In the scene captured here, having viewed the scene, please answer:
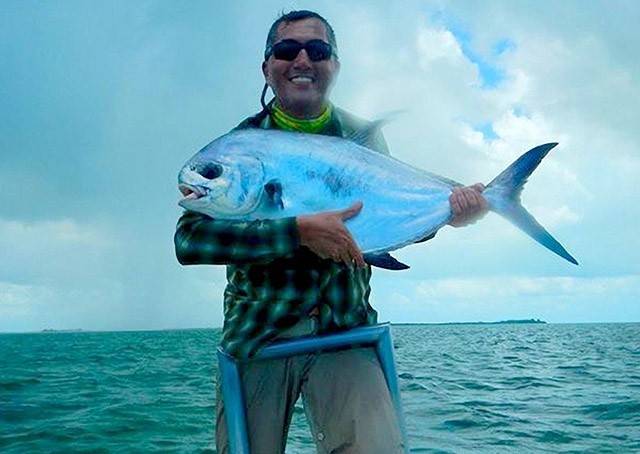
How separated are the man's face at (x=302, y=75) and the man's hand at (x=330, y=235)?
73cm

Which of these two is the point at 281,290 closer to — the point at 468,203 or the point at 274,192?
the point at 274,192

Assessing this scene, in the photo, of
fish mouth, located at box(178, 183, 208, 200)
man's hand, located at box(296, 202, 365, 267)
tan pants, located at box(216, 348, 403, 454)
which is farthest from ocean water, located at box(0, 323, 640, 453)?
fish mouth, located at box(178, 183, 208, 200)

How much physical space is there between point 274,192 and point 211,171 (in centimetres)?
27

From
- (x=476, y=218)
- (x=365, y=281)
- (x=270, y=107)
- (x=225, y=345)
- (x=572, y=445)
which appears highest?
(x=270, y=107)

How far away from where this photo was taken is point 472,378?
1931cm

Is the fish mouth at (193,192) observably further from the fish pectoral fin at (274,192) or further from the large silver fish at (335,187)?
the fish pectoral fin at (274,192)

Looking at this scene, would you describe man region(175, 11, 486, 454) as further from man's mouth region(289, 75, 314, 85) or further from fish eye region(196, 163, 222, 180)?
fish eye region(196, 163, 222, 180)

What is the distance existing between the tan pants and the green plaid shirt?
0.18 meters

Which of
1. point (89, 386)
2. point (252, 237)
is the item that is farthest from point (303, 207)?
point (89, 386)

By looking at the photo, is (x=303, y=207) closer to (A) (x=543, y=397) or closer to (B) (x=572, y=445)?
(B) (x=572, y=445)

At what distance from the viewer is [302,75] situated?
311cm

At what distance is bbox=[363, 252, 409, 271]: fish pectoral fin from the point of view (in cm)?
293

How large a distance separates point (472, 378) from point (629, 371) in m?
6.24

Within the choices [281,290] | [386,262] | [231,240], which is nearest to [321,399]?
[281,290]
